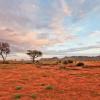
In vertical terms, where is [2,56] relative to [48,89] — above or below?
above

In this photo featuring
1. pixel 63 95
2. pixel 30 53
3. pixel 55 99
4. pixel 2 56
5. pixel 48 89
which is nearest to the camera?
pixel 55 99

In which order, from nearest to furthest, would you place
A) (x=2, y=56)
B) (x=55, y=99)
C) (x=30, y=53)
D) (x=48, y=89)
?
(x=55, y=99) < (x=48, y=89) < (x=2, y=56) < (x=30, y=53)

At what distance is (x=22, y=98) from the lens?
527 inches

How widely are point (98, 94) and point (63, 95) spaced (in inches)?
103

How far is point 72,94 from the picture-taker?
47.6ft

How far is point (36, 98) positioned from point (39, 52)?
94142mm

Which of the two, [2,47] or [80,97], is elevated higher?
[2,47]

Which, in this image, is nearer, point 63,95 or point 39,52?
point 63,95

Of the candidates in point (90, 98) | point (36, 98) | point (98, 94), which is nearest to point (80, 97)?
point (90, 98)

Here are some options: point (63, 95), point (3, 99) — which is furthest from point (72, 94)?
point (3, 99)

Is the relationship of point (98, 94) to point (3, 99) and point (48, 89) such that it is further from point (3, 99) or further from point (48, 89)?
point (3, 99)

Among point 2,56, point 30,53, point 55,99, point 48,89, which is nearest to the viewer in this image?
point 55,99

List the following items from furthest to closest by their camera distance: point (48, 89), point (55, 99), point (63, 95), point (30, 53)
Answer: point (30, 53) → point (48, 89) → point (63, 95) → point (55, 99)

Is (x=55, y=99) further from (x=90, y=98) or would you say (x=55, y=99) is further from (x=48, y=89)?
(x=48, y=89)
